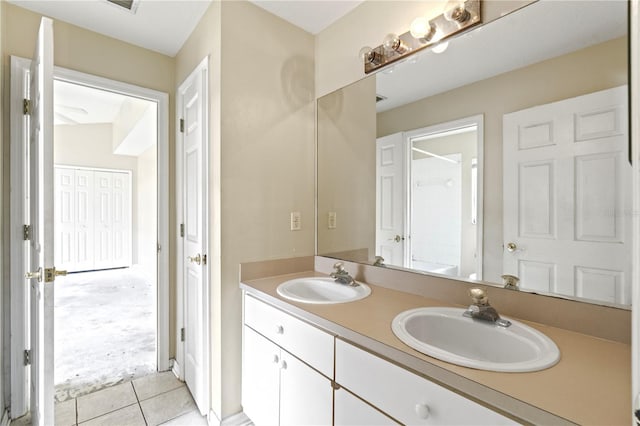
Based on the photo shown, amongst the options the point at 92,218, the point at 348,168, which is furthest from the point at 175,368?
the point at 92,218

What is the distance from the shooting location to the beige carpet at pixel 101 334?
2189mm

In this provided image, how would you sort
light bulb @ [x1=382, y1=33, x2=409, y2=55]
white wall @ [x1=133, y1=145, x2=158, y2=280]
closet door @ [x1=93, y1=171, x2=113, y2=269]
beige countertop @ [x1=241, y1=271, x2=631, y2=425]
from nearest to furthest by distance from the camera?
1. beige countertop @ [x1=241, y1=271, x2=631, y2=425]
2. light bulb @ [x1=382, y1=33, x2=409, y2=55]
3. white wall @ [x1=133, y1=145, x2=158, y2=280]
4. closet door @ [x1=93, y1=171, x2=113, y2=269]

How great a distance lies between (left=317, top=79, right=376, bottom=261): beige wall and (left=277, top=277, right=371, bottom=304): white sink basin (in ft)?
0.79

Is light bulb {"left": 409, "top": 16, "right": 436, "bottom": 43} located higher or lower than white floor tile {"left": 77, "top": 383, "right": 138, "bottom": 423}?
higher

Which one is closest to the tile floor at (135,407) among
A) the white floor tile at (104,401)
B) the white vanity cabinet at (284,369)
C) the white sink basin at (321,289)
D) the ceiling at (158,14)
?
the white floor tile at (104,401)

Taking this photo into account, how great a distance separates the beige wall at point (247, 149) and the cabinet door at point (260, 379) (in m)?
0.10

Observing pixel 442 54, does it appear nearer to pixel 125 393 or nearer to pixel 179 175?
pixel 179 175

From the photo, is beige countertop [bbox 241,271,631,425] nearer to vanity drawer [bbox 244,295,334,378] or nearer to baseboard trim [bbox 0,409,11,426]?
vanity drawer [bbox 244,295,334,378]

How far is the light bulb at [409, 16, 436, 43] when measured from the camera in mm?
1326

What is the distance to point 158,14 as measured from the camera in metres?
1.79

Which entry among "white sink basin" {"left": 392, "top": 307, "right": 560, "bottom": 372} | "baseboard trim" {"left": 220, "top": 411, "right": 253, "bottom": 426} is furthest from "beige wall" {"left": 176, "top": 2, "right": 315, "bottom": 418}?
"white sink basin" {"left": 392, "top": 307, "right": 560, "bottom": 372}

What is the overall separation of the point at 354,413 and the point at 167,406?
4.94 ft

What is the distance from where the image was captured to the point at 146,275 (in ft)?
18.4

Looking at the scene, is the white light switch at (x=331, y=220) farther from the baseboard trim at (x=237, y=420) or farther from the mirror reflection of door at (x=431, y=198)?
the baseboard trim at (x=237, y=420)
